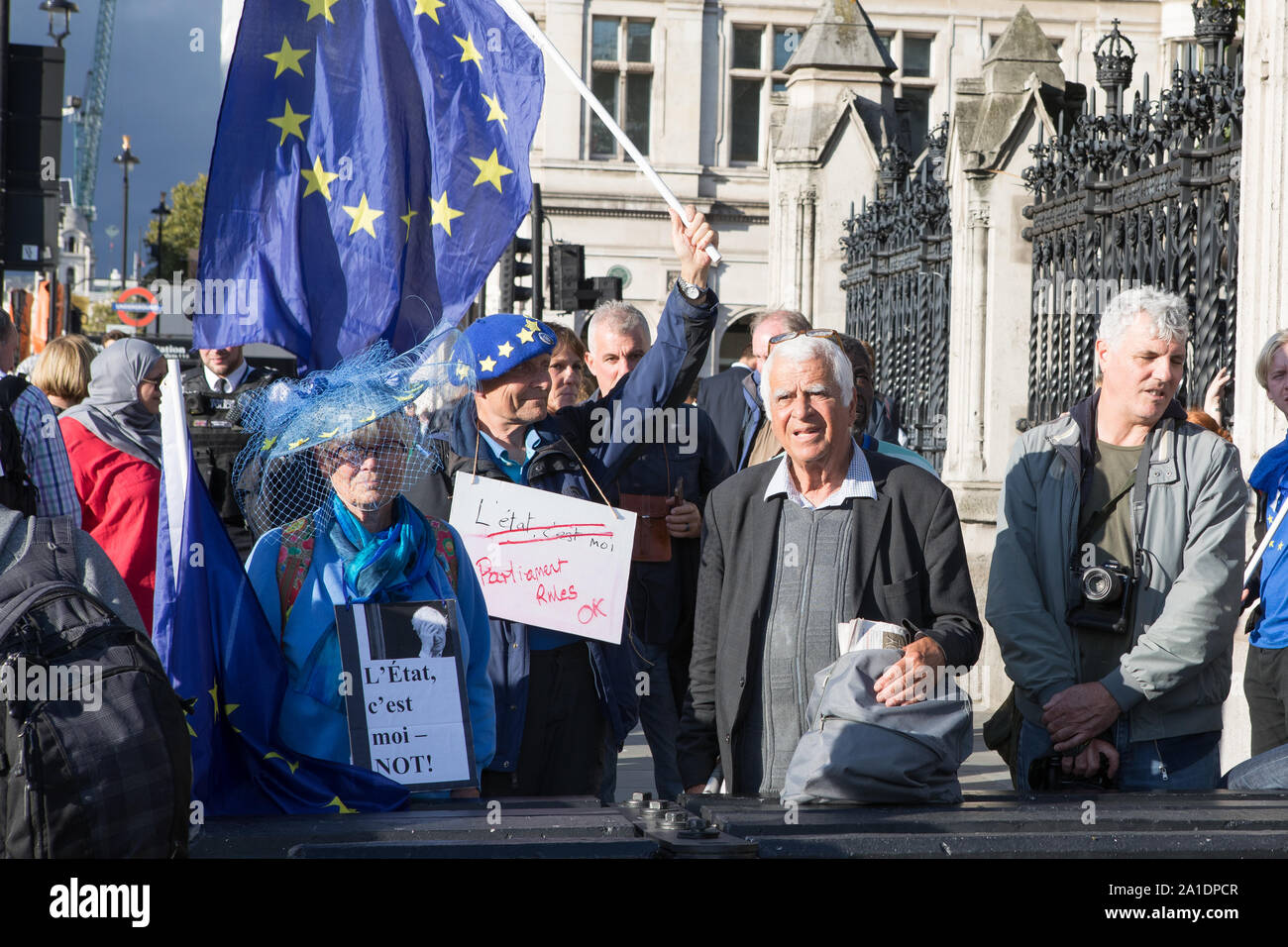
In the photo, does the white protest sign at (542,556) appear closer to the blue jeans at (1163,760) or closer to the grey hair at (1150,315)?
the blue jeans at (1163,760)

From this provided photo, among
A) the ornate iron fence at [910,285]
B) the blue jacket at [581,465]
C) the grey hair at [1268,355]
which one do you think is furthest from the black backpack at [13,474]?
the ornate iron fence at [910,285]

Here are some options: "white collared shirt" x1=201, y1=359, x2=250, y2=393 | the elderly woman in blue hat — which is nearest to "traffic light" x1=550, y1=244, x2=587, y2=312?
"white collared shirt" x1=201, y1=359, x2=250, y2=393

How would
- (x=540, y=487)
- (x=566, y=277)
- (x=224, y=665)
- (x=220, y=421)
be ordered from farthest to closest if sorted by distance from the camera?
1. (x=566, y=277)
2. (x=220, y=421)
3. (x=540, y=487)
4. (x=224, y=665)

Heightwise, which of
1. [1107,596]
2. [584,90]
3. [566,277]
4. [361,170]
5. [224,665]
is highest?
[566,277]

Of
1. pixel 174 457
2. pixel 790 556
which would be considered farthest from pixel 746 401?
pixel 174 457

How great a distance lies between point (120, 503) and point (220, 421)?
115 cm

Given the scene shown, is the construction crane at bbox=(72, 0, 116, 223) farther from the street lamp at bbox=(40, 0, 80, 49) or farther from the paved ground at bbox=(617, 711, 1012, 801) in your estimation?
the paved ground at bbox=(617, 711, 1012, 801)

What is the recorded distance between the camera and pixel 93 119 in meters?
132

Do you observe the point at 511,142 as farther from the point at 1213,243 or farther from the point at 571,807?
the point at 1213,243

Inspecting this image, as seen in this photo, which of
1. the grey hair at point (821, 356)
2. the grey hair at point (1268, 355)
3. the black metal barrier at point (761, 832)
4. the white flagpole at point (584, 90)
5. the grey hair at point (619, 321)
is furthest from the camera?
the grey hair at point (619, 321)

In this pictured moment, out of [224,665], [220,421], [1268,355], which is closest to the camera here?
[224,665]

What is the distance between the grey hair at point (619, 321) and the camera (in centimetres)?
634

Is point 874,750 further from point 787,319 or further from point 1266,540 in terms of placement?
point 787,319
